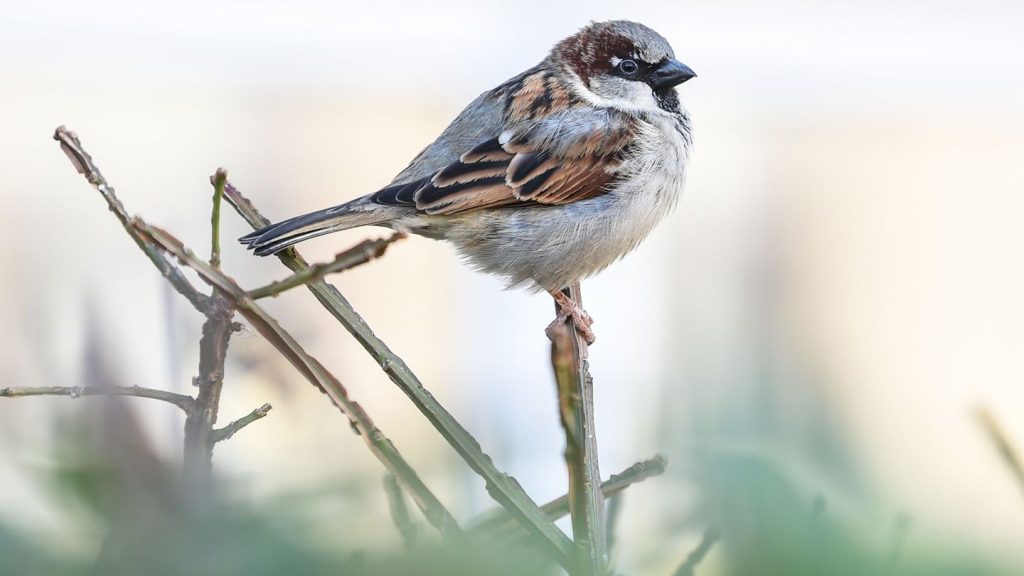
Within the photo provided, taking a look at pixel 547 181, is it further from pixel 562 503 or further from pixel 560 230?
pixel 562 503

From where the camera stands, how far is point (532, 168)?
96.7 inches

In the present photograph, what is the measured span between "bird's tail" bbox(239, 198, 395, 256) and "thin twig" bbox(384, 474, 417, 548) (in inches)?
35.6

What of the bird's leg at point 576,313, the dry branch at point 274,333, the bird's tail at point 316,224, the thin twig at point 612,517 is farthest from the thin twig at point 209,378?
the bird's leg at point 576,313

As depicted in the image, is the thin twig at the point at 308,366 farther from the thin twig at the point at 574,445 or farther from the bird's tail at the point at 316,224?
the bird's tail at the point at 316,224

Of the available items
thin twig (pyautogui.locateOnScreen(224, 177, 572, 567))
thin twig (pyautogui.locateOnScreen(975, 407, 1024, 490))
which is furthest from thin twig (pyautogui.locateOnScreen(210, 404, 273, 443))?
thin twig (pyautogui.locateOnScreen(975, 407, 1024, 490))

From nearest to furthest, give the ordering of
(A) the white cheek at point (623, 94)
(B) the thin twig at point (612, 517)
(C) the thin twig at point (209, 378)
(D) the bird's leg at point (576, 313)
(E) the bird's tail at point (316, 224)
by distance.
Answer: (C) the thin twig at point (209, 378), (B) the thin twig at point (612, 517), (E) the bird's tail at point (316, 224), (D) the bird's leg at point (576, 313), (A) the white cheek at point (623, 94)

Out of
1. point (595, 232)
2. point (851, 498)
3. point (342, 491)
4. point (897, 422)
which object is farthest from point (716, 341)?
point (595, 232)

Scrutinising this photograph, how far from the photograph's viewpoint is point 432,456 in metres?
0.61

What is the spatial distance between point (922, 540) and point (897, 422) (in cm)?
39

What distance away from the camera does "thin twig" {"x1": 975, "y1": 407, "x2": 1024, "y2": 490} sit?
60 centimetres

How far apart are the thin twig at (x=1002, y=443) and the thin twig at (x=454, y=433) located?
24cm

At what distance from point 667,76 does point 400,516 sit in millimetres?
2374

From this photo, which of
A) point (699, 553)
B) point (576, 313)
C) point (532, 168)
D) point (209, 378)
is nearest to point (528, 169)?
point (532, 168)

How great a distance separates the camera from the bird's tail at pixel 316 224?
1.65 meters
